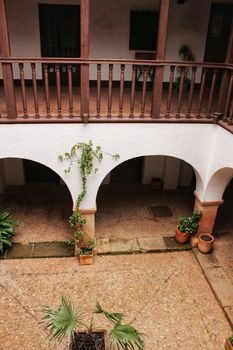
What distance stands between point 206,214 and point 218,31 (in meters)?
5.24

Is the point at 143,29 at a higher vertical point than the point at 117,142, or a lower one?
higher

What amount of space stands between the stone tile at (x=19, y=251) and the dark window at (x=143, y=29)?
232 inches

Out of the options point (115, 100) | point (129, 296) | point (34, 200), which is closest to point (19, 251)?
point (34, 200)

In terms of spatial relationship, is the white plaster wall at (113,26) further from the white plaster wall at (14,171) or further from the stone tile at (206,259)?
the stone tile at (206,259)

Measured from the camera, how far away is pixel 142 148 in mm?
6512

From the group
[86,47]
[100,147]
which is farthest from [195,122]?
[86,47]

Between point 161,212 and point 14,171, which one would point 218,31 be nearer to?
point 161,212

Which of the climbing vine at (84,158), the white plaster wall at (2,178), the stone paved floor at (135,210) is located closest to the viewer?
the climbing vine at (84,158)

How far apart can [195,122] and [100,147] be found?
1966 millimetres

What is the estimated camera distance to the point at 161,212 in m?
9.03

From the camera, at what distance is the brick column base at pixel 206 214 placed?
24.2 feet

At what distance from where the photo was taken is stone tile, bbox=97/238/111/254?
742 centimetres

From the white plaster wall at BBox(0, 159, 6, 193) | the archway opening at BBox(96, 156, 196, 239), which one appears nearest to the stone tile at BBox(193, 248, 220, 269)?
the archway opening at BBox(96, 156, 196, 239)

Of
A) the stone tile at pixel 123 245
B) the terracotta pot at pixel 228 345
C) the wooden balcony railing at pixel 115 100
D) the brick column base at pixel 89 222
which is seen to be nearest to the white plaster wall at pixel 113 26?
the wooden balcony railing at pixel 115 100
